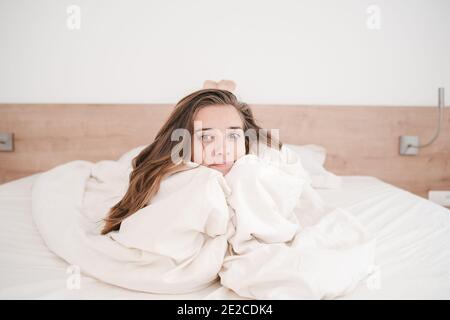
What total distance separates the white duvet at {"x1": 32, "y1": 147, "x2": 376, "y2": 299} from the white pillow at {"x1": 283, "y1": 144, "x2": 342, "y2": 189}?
595 millimetres

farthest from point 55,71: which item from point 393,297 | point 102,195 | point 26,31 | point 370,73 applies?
point 393,297

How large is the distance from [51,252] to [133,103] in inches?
40.8

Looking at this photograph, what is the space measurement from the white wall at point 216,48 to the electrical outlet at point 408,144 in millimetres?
256

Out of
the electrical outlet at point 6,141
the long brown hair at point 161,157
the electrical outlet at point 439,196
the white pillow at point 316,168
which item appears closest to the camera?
the long brown hair at point 161,157

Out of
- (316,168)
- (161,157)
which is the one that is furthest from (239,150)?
(316,168)

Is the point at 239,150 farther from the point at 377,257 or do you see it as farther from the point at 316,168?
the point at 316,168

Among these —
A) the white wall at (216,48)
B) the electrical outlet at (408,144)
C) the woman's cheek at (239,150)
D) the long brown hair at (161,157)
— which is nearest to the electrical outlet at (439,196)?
the electrical outlet at (408,144)

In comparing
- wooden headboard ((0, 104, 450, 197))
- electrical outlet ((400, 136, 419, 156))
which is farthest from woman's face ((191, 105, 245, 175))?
electrical outlet ((400, 136, 419, 156))

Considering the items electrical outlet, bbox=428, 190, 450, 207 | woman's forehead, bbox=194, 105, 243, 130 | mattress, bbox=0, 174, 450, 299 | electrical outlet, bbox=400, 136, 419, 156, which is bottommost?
electrical outlet, bbox=428, 190, 450, 207

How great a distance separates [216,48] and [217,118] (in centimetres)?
97

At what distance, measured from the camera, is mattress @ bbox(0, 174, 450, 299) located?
2.17 feet

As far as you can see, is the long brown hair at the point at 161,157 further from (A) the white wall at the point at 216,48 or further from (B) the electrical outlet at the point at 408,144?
(B) the electrical outlet at the point at 408,144

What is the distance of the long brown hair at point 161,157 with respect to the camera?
2.67 feet

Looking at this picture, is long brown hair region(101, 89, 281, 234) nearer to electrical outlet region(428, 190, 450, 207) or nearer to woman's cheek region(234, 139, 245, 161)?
woman's cheek region(234, 139, 245, 161)
